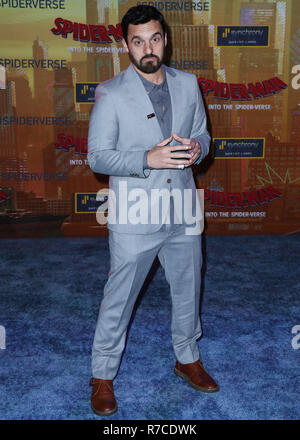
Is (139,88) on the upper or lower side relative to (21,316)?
upper

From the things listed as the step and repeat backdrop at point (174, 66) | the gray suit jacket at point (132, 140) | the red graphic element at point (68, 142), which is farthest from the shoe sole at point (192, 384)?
the red graphic element at point (68, 142)

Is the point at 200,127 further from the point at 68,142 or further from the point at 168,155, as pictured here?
the point at 68,142

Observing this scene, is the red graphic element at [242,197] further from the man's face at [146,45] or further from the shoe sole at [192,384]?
the man's face at [146,45]

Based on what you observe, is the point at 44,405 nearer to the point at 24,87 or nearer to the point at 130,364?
the point at 130,364

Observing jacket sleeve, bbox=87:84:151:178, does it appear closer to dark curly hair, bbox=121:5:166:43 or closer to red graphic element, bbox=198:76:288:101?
dark curly hair, bbox=121:5:166:43

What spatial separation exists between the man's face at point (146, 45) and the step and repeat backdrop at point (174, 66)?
324 centimetres

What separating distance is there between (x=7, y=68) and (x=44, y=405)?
387 centimetres

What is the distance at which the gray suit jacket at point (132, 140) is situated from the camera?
5.54 feet

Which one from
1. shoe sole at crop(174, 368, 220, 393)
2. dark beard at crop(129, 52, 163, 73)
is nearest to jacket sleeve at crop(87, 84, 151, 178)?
dark beard at crop(129, 52, 163, 73)

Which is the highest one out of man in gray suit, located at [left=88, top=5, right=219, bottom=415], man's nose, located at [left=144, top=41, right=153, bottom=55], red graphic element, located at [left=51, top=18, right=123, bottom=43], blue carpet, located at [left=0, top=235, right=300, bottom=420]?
red graphic element, located at [left=51, top=18, right=123, bottom=43]

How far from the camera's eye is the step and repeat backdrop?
472 cm

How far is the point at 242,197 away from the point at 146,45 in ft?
11.9

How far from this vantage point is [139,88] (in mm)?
1761
